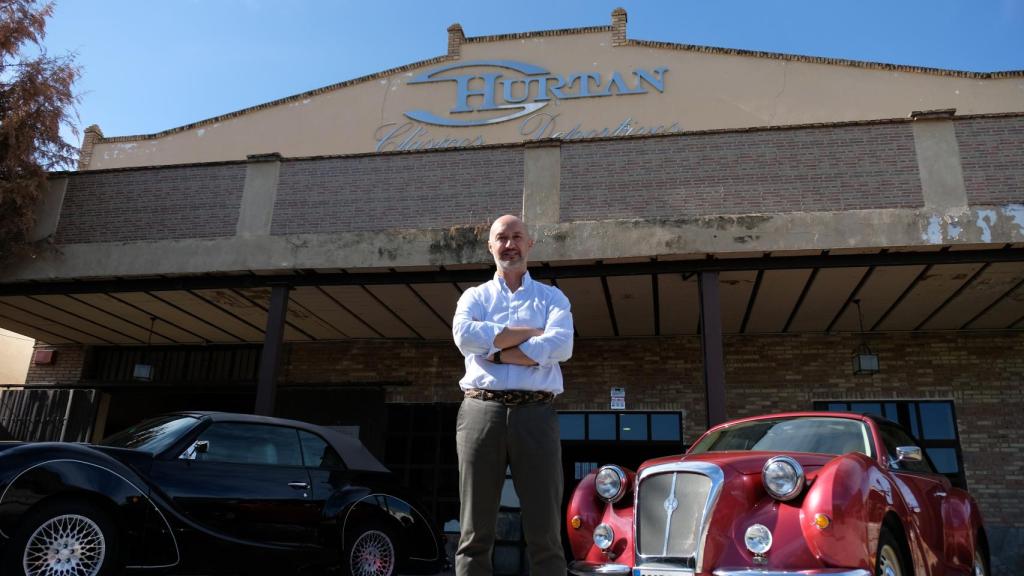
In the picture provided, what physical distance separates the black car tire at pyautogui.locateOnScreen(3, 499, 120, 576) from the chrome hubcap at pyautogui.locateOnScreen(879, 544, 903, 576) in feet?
15.1

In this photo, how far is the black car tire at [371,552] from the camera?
6.04 m

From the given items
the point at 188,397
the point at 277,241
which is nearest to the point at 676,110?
the point at 277,241

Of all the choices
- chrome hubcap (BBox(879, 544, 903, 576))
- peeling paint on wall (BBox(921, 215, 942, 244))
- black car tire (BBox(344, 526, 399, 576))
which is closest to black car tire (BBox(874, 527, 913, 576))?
chrome hubcap (BBox(879, 544, 903, 576))

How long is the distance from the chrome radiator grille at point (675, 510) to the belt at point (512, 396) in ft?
5.91

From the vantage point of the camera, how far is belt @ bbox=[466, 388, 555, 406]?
9.38 feet

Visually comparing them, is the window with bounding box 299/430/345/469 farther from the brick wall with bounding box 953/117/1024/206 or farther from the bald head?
the brick wall with bounding box 953/117/1024/206

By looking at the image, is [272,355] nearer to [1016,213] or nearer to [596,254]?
[596,254]

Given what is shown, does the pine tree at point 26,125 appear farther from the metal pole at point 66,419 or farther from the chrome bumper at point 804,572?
the chrome bumper at point 804,572

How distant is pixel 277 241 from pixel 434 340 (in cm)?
430

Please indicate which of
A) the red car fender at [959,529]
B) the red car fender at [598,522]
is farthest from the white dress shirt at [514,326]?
the red car fender at [959,529]

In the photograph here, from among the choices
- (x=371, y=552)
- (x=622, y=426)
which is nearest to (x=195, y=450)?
(x=371, y=552)

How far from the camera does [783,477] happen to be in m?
4.09

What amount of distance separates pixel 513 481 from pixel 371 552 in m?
4.00

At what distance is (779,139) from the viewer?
9125 mm
